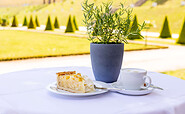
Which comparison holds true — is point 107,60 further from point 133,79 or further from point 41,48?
point 41,48

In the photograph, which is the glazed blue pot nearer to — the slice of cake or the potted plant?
the potted plant

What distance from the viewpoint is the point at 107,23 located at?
1.42 meters

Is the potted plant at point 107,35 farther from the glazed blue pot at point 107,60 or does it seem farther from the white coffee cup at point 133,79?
the white coffee cup at point 133,79

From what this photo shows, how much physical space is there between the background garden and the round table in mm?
517

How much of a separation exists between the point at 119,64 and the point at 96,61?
142 mm

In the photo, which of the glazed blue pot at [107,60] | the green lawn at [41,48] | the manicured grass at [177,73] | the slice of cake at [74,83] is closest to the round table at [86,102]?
the slice of cake at [74,83]

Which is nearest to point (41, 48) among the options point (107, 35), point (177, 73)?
point (177, 73)

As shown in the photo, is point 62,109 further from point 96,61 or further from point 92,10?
point 92,10

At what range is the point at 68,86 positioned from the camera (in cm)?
123

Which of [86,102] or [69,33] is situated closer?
[86,102]

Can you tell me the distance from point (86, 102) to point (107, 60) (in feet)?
1.23

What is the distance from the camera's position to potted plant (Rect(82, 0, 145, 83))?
4.62 ft

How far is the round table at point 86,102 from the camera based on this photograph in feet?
3.37

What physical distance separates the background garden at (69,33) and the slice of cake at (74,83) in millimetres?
516
